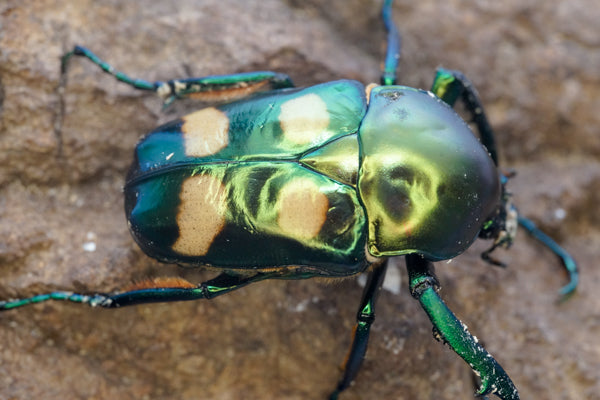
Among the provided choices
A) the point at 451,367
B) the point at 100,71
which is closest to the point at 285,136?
the point at 100,71

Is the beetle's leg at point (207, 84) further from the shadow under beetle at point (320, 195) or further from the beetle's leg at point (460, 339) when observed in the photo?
the beetle's leg at point (460, 339)

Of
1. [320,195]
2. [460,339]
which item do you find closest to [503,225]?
[460,339]

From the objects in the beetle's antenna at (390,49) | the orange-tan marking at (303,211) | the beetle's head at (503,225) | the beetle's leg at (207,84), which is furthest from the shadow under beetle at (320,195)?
the beetle's antenna at (390,49)

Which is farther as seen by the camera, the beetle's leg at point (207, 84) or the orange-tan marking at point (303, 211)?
the beetle's leg at point (207, 84)

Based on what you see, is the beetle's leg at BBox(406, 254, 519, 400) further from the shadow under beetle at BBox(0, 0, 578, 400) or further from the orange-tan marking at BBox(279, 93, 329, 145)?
the orange-tan marking at BBox(279, 93, 329, 145)

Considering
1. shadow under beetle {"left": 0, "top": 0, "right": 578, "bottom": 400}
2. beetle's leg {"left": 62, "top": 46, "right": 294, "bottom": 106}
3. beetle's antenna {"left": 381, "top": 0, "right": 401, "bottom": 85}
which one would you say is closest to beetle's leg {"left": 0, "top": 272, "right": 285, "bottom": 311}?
shadow under beetle {"left": 0, "top": 0, "right": 578, "bottom": 400}

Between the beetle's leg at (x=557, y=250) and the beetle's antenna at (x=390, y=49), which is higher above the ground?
the beetle's antenna at (x=390, y=49)
